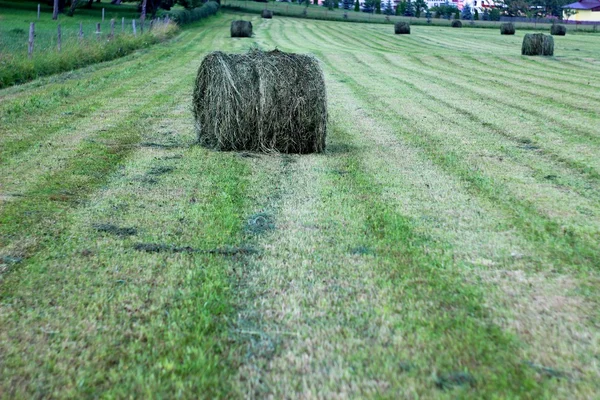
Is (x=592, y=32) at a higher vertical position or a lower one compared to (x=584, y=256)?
higher

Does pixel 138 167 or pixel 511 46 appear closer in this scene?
pixel 138 167

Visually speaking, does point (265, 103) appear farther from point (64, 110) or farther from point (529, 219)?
point (64, 110)

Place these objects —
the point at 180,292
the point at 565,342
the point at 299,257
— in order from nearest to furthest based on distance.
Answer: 1. the point at 565,342
2. the point at 180,292
3. the point at 299,257

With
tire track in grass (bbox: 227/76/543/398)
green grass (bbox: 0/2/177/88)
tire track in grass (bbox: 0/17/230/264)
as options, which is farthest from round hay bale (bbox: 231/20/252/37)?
tire track in grass (bbox: 227/76/543/398)

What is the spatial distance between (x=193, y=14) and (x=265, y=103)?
51.1 m

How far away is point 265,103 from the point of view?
1007cm

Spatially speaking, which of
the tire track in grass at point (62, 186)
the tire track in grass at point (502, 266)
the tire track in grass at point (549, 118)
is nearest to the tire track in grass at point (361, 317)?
the tire track in grass at point (502, 266)

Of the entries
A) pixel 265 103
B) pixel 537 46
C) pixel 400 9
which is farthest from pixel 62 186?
pixel 400 9

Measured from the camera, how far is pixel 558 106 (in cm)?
1559

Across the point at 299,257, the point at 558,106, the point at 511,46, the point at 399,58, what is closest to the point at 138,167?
the point at 299,257

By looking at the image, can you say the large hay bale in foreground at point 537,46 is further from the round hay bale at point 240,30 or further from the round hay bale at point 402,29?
the round hay bale at point 402,29

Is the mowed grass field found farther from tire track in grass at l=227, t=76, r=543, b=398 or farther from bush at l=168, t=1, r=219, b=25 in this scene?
bush at l=168, t=1, r=219, b=25

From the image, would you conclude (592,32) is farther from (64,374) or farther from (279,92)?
(64,374)

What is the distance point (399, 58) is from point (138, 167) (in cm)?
2149
